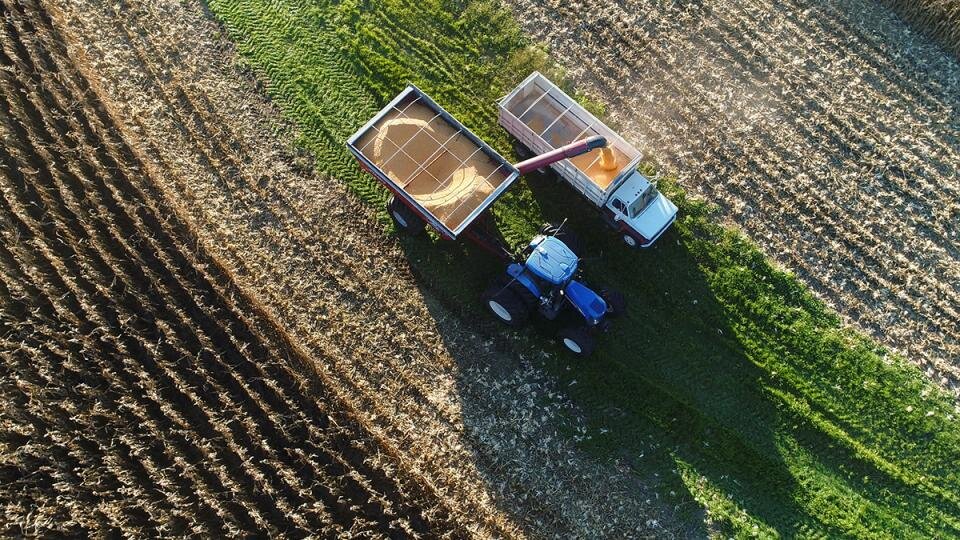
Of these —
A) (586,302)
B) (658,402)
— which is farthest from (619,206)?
(658,402)

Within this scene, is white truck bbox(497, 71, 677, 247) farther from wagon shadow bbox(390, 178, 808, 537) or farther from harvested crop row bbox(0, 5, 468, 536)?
harvested crop row bbox(0, 5, 468, 536)

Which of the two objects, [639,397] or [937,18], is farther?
[937,18]

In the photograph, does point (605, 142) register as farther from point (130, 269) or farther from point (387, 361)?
point (130, 269)

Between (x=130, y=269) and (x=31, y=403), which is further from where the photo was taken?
(x=130, y=269)

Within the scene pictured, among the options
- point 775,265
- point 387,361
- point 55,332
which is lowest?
point 55,332

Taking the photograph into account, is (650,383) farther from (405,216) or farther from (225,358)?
(225,358)

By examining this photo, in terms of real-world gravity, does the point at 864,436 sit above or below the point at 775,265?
below

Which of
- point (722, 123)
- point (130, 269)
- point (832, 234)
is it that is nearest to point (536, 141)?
point (722, 123)
